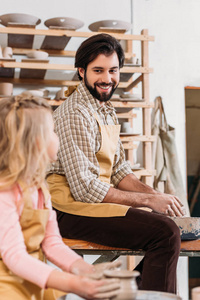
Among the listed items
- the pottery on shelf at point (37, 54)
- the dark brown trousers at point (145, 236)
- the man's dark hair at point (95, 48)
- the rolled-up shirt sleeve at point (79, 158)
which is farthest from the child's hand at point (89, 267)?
the pottery on shelf at point (37, 54)

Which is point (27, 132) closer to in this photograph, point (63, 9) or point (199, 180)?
point (63, 9)

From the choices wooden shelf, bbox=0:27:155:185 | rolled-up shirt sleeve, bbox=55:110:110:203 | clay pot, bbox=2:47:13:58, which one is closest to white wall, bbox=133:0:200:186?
wooden shelf, bbox=0:27:155:185

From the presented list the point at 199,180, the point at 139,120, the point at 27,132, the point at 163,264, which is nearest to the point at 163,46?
the point at 139,120

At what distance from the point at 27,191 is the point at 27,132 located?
0.60ft

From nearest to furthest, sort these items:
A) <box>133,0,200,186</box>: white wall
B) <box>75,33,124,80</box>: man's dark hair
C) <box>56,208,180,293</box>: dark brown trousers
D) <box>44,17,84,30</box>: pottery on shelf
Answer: <box>56,208,180,293</box>: dark brown trousers < <box>75,33,124,80</box>: man's dark hair < <box>44,17,84,30</box>: pottery on shelf < <box>133,0,200,186</box>: white wall

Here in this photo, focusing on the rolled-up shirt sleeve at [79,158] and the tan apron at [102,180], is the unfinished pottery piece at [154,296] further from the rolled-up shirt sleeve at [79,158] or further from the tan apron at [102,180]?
the rolled-up shirt sleeve at [79,158]

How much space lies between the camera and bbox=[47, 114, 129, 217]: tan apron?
2154 mm

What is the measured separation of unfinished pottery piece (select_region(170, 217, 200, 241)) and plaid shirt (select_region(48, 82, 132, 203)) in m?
0.39

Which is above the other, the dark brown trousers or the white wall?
the white wall

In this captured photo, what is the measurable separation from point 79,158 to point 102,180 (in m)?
0.26

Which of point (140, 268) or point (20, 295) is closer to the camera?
point (20, 295)

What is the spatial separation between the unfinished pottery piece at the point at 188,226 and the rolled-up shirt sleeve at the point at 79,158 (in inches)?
15.5

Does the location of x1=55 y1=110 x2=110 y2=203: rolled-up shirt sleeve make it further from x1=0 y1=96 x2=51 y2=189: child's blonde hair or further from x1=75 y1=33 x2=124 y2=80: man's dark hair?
x1=0 y1=96 x2=51 y2=189: child's blonde hair

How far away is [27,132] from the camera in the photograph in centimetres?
139
